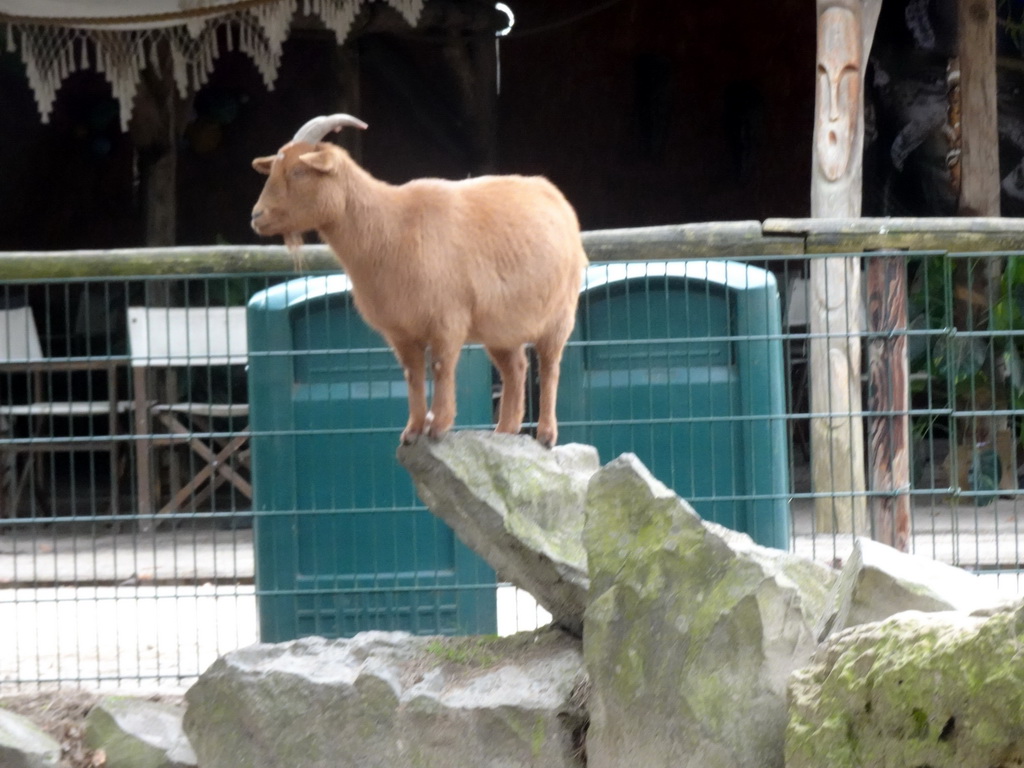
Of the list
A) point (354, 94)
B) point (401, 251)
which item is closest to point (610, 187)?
point (354, 94)

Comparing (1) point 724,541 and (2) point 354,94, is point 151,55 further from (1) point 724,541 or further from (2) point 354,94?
(1) point 724,541

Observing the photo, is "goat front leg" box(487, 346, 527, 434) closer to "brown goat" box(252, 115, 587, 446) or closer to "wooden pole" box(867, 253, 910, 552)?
"brown goat" box(252, 115, 587, 446)

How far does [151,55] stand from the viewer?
339 inches

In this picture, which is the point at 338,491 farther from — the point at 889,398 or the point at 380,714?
the point at 889,398

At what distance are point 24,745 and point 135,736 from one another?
0.33 metres

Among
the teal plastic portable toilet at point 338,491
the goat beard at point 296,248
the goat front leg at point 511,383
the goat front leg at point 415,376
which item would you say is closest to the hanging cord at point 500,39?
the teal plastic portable toilet at point 338,491

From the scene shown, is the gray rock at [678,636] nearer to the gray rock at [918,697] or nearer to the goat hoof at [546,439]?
the gray rock at [918,697]

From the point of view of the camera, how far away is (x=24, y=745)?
155 inches

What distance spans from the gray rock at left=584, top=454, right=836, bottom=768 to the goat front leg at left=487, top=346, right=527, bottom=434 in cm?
45

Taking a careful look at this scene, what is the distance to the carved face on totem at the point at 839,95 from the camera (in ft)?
21.7

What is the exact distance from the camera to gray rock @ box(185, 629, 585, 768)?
3615mm

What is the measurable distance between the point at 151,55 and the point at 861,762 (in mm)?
7183

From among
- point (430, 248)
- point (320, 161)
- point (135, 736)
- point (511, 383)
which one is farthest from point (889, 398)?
point (135, 736)

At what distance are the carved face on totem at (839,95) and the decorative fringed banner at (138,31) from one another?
9.81 ft
